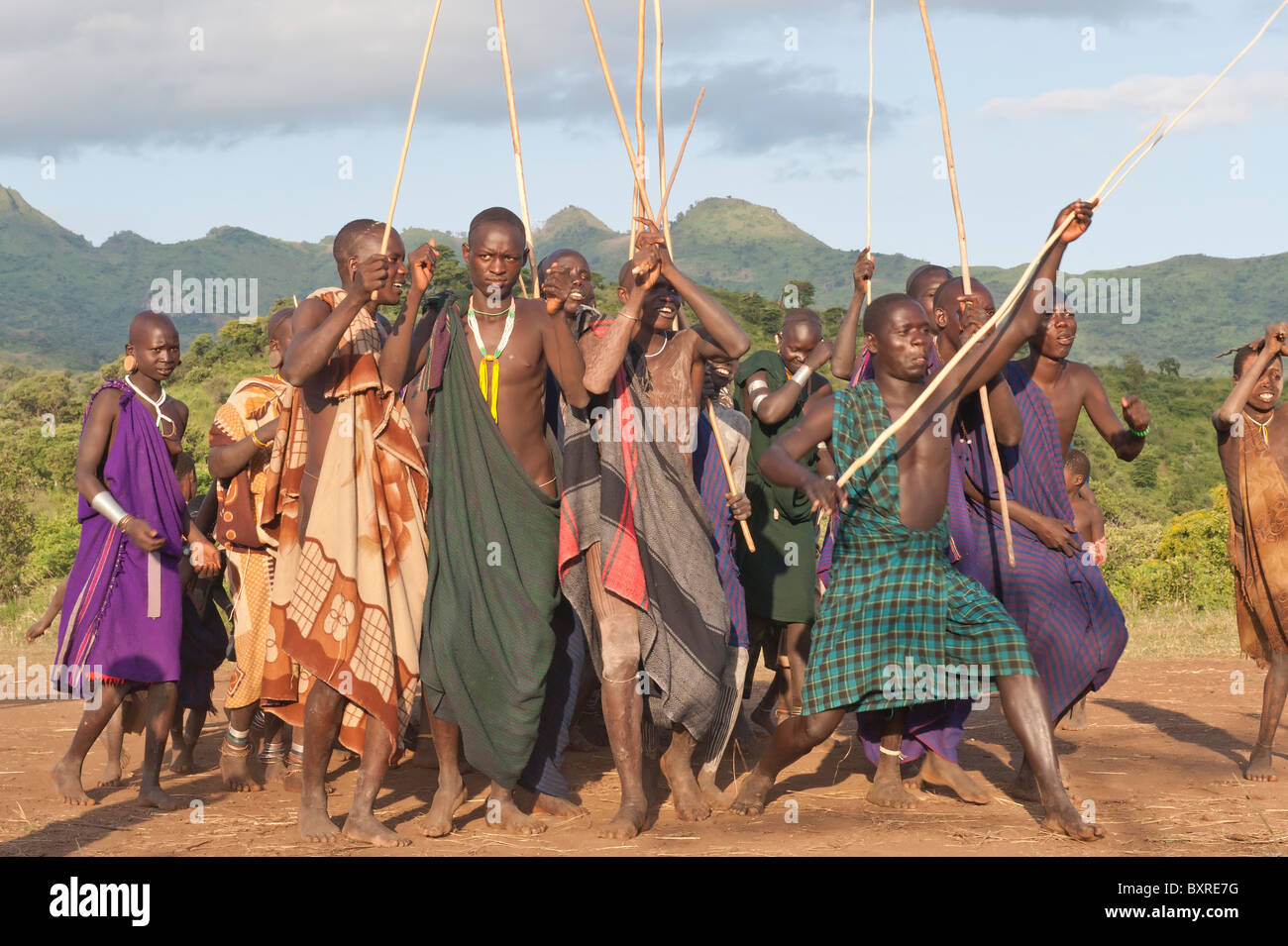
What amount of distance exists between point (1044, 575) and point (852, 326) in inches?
68.4

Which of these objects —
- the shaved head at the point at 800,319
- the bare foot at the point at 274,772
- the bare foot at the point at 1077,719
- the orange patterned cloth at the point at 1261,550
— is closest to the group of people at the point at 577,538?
the bare foot at the point at 274,772

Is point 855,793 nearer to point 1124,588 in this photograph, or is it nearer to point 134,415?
point 134,415

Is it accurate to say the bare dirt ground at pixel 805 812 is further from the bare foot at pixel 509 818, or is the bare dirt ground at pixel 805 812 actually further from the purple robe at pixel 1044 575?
the purple robe at pixel 1044 575

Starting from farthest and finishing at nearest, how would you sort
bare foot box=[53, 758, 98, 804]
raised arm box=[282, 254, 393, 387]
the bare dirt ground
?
bare foot box=[53, 758, 98, 804] < the bare dirt ground < raised arm box=[282, 254, 393, 387]

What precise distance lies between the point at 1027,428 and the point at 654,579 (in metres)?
1.99

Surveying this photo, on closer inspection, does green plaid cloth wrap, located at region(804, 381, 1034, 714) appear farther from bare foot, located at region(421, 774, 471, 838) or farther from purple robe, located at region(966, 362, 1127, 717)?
bare foot, located at region(421, 774, 471, 838)

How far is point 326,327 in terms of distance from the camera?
512 centimetres

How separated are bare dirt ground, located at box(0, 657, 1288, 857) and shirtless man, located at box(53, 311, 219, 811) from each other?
15.4 inches

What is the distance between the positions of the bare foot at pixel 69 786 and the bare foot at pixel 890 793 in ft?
11.9

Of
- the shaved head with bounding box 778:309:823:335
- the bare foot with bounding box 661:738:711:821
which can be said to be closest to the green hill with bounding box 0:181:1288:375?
the shaved head with bounding box 778:309:823:335

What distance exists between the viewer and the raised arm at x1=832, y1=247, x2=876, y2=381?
686cm

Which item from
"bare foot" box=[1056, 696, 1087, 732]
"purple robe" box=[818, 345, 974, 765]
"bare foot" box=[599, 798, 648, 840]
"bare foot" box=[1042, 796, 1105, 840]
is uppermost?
"purple robe" box=[818, 345, 974, 765]

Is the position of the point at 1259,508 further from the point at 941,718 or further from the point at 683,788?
the point at 683,788

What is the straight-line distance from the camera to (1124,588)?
50.2 ft
